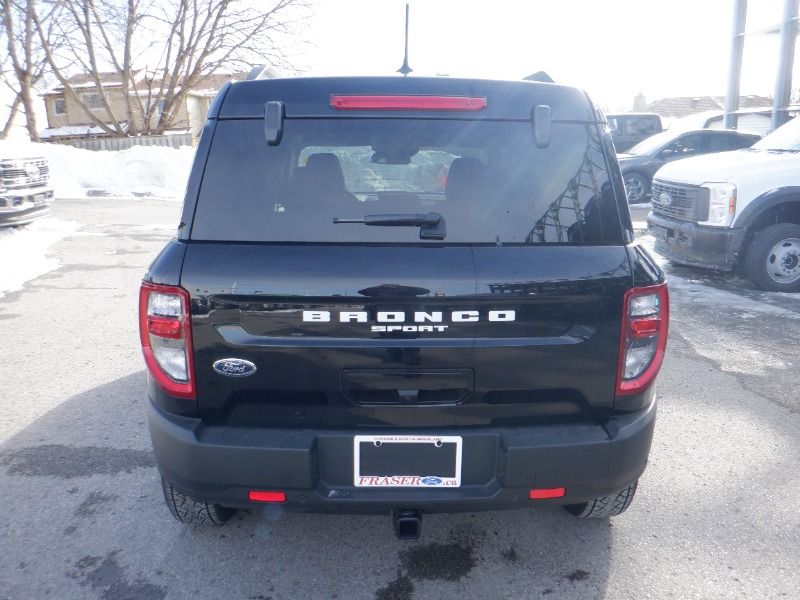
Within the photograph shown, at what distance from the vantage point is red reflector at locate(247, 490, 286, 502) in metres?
2.40

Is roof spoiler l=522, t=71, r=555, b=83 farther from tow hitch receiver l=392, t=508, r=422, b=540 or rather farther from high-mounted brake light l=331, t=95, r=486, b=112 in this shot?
tow hitch receiver l=392, t=508, r=422, b=540

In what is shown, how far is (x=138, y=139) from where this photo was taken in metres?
27.5

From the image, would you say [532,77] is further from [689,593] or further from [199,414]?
[689,593]

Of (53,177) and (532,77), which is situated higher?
(532,77)

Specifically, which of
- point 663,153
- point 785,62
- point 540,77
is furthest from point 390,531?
point 785,62

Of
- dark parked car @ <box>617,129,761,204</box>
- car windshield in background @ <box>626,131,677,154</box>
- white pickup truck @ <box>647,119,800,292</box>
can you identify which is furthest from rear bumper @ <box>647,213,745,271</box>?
car windshield in background @ <box>626,131,677,154</box>

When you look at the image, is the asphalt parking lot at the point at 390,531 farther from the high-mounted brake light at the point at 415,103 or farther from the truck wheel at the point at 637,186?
the truck wheel at the point at 637,186

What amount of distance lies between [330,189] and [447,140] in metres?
0.48

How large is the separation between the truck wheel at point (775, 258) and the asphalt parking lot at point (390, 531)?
3135 mm

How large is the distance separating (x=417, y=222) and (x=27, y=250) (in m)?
9.68

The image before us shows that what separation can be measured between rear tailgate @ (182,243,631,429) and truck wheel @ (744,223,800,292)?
6355 mm

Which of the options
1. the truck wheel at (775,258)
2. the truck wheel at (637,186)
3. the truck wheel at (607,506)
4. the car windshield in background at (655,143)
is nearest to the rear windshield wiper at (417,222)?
the truck wheel at (607,506)

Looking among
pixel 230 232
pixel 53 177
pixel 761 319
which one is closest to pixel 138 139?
pixel 53 177

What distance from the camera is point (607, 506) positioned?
2.98 meters
